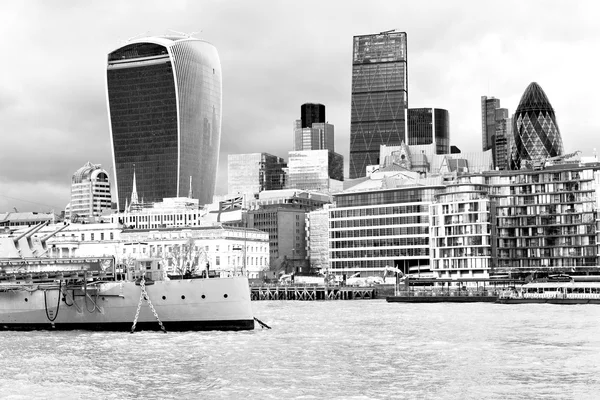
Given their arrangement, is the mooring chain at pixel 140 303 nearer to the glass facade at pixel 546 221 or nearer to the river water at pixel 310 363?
the river water at pixel 310 363

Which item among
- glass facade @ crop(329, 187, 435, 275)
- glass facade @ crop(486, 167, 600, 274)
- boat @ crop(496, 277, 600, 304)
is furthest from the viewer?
glass facade @ crop(329, 187, 435, 275)

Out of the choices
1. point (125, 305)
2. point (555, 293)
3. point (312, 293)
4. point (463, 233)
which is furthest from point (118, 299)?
point (463, 233)

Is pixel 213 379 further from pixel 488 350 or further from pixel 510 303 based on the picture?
pixel 510 303

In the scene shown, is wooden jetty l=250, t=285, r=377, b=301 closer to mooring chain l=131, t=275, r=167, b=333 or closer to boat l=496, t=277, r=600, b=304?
boat l=496, t=277, r=600, b=304

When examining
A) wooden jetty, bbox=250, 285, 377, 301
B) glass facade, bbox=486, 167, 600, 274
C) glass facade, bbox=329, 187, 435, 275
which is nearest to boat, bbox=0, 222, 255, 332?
wooden jetty, bbox=250, 285, 377, 301

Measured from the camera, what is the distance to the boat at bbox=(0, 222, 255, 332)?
213 ft

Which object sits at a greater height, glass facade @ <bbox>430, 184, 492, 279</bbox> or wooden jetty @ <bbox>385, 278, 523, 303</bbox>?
glass facade @ <bbox>430, 184, 492, 279</bbox>

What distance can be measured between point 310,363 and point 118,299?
2133 cm

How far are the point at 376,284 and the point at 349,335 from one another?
104 metres

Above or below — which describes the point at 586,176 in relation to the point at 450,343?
above

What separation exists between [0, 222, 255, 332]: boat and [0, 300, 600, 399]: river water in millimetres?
1584

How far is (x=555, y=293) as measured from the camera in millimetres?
125562

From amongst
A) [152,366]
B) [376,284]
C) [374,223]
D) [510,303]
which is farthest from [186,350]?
[374,223]

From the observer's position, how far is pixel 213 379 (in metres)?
44.4
